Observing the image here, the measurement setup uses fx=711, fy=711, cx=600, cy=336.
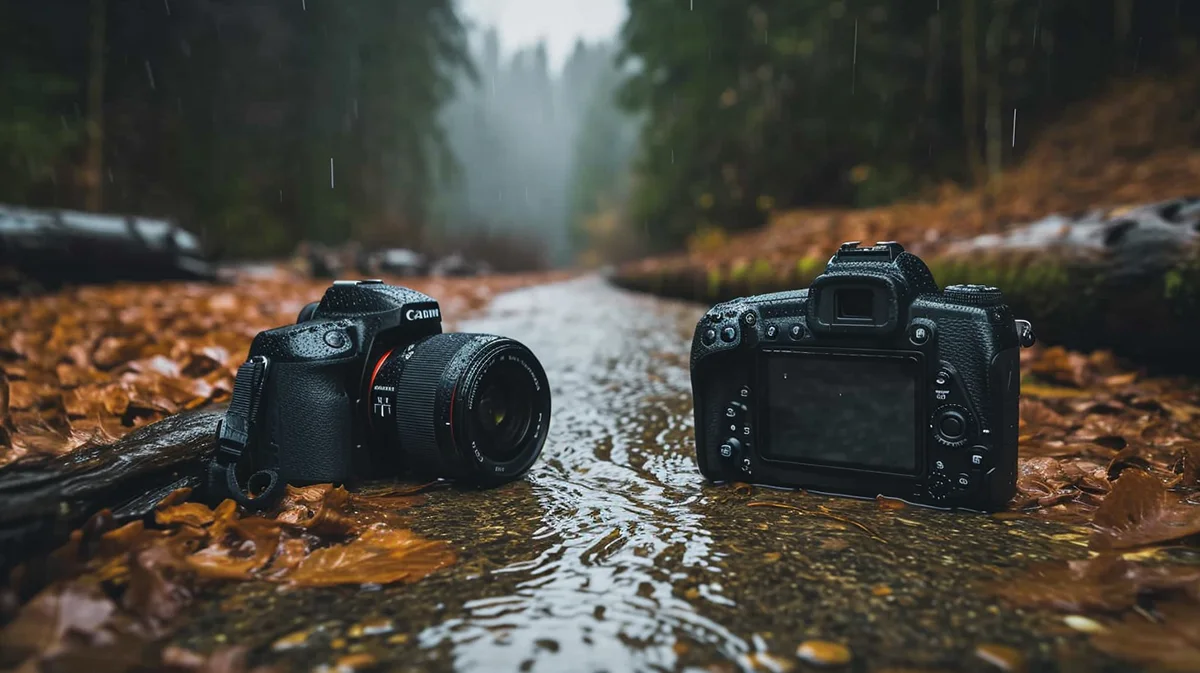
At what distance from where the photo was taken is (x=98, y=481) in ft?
4.28

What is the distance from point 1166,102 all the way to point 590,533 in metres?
8.40

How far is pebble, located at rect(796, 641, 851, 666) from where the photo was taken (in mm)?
947

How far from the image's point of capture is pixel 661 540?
1.42 m

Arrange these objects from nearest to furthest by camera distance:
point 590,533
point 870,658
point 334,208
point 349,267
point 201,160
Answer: point 870,658
point 590,533
point 349,267
point 201,160
point 334,208

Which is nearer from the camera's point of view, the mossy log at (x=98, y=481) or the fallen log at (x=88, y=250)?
the mossy log at (x=98, y=481)

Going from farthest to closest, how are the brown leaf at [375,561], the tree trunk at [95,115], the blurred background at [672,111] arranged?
1. the tree trunk at [95,115]
2. the blurred background at [672,111]
3. the brown leaf at [375,561]

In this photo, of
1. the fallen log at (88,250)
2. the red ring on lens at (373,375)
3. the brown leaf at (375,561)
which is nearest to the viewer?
the brown leaf at (375,561)

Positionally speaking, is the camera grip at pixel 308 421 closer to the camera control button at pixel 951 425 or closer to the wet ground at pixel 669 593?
the wet ground at pixel 669 593

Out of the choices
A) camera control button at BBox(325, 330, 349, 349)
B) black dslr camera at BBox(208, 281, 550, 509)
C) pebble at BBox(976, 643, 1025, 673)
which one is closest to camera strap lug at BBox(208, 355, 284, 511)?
black dslr camera at BBox(208, 281, 550, 509)

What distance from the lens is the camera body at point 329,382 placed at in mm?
1618

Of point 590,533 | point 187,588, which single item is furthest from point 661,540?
point 187,588

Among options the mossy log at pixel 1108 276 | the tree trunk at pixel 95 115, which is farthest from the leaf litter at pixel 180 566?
the tree trunk at pixel 95 115

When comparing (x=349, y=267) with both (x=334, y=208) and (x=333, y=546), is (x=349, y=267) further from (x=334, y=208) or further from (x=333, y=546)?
(x=333, y=546)

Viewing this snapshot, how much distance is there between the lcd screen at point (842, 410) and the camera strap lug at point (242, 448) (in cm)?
113
